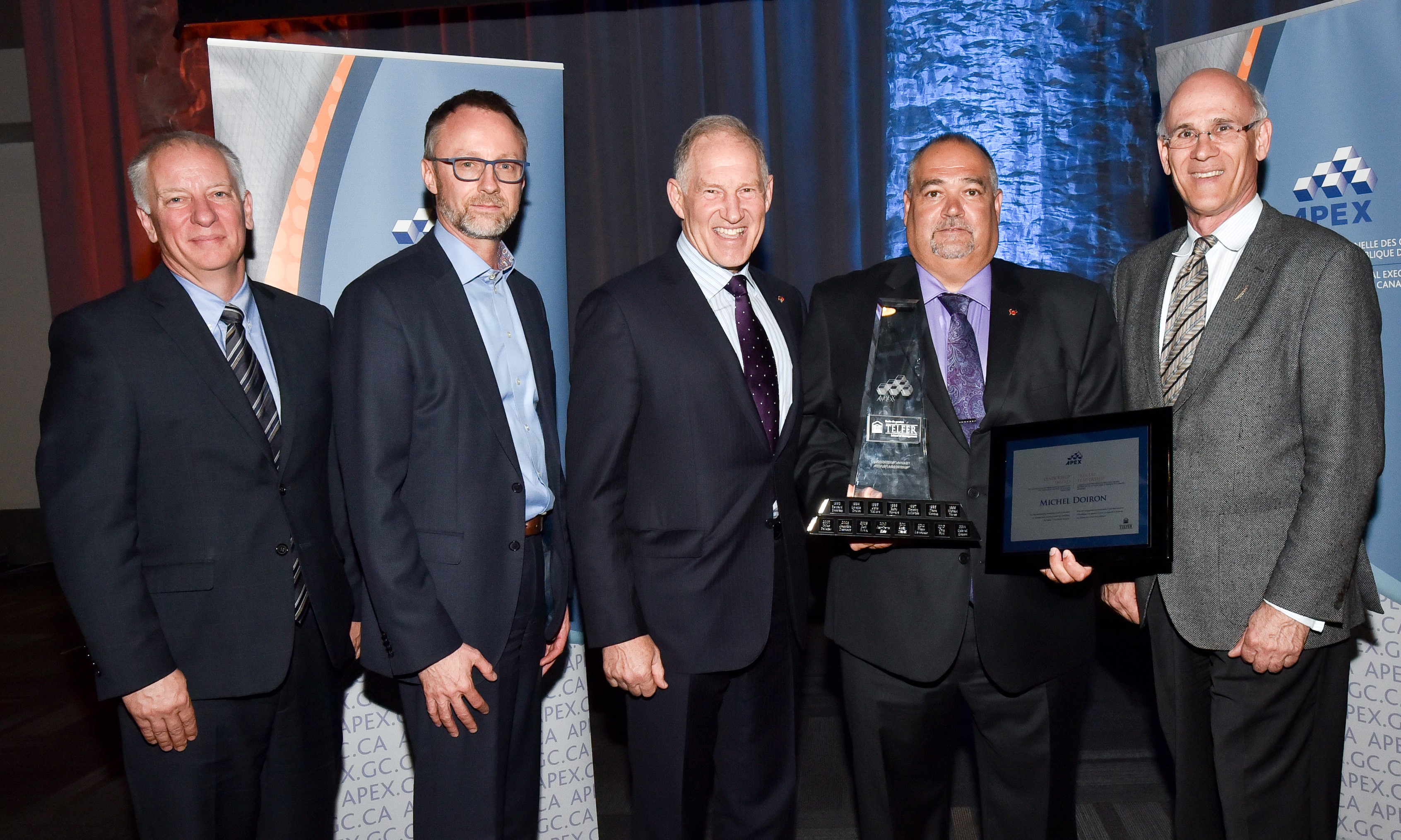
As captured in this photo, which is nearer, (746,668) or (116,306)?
(116,306)

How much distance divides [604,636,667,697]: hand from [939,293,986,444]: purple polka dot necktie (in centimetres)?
95

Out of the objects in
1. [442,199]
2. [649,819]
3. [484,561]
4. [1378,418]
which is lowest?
[649,819]

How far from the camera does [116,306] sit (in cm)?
211

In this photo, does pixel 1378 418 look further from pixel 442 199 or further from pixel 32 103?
pixel 32 103

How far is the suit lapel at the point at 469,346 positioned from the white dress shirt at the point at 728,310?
0.58 m

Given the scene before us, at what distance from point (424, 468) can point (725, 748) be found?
1.09m

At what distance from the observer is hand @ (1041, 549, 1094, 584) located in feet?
6.90

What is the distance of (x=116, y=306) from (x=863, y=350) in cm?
181

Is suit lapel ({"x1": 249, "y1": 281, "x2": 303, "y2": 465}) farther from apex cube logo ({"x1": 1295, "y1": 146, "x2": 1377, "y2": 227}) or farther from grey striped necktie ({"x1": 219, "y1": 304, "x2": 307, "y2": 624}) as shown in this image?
apex cube logo ({"x1": 1295, "y1": 146, "x2": 1377, "y2": 227})

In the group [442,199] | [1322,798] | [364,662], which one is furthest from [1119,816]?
[442,199]

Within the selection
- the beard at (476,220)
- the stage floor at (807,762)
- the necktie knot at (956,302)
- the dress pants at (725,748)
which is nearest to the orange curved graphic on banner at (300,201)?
the beard at (476,220)

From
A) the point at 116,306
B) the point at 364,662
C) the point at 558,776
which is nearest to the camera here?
the point at 116,306

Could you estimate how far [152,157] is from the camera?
7.32ft

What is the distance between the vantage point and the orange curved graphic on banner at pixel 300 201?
307 centimetres
